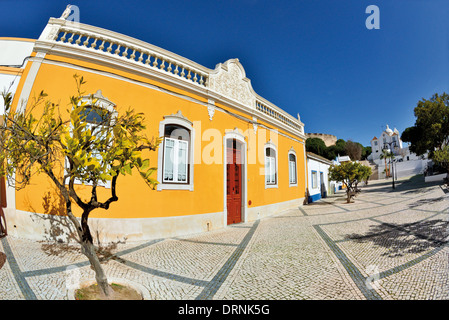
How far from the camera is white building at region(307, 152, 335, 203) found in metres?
14.0

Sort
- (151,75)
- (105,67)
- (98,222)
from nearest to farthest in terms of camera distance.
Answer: (98,222), (105,67), (151,75)

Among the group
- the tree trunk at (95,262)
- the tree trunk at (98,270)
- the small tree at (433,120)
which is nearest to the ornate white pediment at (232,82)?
the tree trunk at (95,262)

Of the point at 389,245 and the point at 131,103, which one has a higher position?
the point at 131,103

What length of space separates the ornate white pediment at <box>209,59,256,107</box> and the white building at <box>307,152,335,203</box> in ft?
26.7

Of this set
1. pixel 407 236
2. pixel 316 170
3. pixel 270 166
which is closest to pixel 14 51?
pixel 270 166

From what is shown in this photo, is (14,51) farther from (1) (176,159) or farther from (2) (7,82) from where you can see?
(1) (176,159)

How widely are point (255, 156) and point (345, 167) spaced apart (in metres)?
8.18

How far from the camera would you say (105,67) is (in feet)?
17.2

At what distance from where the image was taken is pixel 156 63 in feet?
19.6

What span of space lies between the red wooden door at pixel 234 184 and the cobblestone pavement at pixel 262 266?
6.88ft

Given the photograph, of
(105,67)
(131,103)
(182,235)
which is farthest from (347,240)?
(105,67)

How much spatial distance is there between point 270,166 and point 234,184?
3.04m

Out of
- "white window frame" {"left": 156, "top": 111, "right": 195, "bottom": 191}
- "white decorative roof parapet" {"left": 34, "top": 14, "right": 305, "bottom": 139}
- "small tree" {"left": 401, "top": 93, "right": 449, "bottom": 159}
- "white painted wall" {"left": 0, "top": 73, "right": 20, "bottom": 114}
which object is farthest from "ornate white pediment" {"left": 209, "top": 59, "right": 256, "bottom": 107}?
"small tree" {"left": 401, "top": 93, "right": 449, "bottom": 159}
